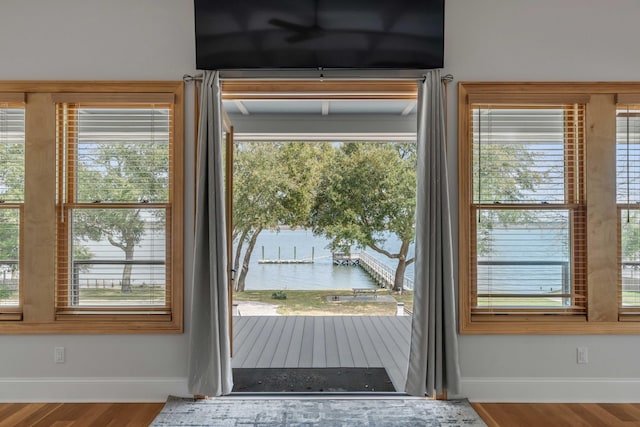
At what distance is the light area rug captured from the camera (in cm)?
261

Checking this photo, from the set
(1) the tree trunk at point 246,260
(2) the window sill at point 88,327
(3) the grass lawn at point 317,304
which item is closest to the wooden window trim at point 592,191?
(2) the window sill at point 88,327

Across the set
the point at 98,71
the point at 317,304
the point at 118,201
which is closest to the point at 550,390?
the point at 118,201

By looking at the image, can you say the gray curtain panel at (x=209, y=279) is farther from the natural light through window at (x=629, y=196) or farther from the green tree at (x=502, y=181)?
the natural light through window at (x=629, y=196)

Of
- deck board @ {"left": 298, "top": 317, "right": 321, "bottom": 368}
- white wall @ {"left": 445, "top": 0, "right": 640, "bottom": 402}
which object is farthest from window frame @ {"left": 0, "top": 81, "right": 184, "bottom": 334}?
white wall @ {"left": 445, "top": 0, "right": 640, "bottom": 402}

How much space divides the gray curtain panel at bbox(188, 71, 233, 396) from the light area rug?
0.14 m

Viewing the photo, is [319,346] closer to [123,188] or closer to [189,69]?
[123,188]

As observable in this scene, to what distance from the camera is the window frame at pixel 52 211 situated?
296 cm

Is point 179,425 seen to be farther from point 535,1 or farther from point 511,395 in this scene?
point 535,1

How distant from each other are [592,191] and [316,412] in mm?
2446

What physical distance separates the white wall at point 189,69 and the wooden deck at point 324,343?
112 cm

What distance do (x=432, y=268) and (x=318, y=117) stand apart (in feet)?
11.1

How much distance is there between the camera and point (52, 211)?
298 centimetres

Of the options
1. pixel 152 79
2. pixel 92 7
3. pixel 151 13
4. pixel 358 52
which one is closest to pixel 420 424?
pixel 358 52

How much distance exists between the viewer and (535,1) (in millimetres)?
3016
